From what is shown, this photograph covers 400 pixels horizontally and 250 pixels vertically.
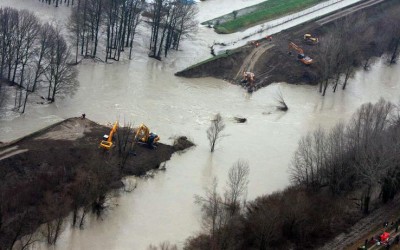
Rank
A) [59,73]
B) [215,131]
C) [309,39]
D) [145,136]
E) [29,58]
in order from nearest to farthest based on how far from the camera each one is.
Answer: [145,136] → [215,131] → [59,73] → [29,58] → [309,39]

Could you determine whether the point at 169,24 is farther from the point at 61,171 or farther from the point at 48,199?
the point at 48,199

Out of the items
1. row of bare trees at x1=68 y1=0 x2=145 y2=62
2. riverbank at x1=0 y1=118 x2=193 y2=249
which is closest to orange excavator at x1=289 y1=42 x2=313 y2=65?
row of bare trees at x1=68 y1=0 x2=145 y2=62

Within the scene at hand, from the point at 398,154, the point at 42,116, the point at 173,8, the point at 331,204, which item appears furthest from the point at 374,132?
the point at 173,8

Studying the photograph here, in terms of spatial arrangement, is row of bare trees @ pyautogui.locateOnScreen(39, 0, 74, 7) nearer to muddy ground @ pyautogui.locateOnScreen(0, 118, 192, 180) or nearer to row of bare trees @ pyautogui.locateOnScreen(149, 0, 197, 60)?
row of bare trees @ pyautogui.locateOnScreen(149, 0, 197, 60)

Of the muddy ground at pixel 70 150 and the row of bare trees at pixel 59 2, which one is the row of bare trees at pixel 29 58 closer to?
the muddy ground at pixel 70 150

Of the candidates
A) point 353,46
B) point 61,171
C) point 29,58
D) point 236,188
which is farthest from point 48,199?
point 353,46

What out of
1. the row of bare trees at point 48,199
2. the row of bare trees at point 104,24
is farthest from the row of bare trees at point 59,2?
the row of bare trees at point 48,199
